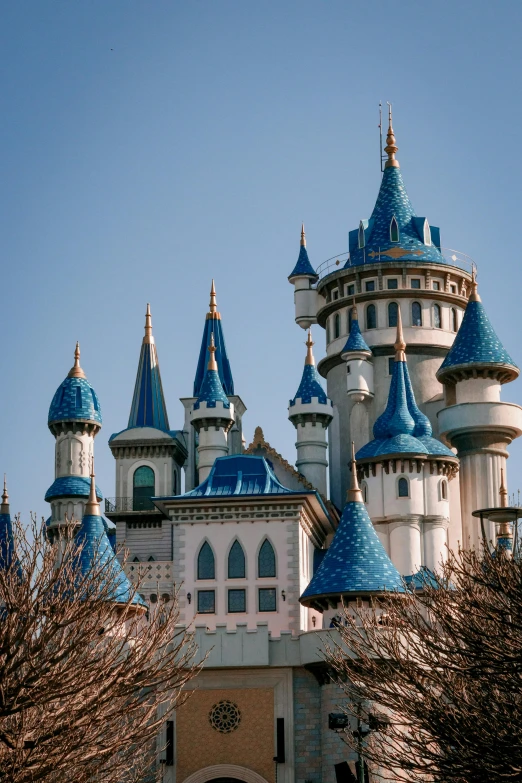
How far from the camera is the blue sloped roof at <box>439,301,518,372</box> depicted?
57031 mm

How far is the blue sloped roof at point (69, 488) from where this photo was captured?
61344 millimetres

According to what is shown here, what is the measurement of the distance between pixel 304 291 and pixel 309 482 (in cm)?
1140

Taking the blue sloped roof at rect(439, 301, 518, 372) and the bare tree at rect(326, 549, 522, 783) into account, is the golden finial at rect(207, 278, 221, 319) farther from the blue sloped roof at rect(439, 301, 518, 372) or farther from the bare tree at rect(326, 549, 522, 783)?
the bare tree at rect(326, 549, 522, 783)

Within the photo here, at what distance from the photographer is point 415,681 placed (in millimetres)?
32219

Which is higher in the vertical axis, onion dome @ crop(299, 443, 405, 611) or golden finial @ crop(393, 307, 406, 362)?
golden finial @ crop(393, 307, 406, 362)

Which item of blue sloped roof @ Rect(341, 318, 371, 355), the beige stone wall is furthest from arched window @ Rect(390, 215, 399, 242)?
the beige stone wall

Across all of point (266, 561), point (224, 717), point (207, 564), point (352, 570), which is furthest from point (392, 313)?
point (224, 717)

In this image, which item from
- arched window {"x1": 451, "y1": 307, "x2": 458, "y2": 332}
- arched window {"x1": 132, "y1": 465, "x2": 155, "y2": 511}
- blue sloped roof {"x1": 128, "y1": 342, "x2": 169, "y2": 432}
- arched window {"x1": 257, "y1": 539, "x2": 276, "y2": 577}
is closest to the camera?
arched window {"x1": 257, "y1": 539, "x2": 276, "y2": 577}

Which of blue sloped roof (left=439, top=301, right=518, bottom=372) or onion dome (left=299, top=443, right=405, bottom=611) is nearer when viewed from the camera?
onion dome (left=299, top=443, right=405, bottom=611)

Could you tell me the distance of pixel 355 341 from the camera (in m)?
60.9

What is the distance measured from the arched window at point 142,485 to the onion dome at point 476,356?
12.3 metres

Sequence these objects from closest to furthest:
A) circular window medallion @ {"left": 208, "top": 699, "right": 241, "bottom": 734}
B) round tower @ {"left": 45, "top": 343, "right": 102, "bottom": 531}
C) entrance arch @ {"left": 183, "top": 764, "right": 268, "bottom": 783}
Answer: entrance arch @ {"left": 183, "top": 764, "right": 268, "bottom": 783}, circular window medallion @ {"left": 208, "top": 699, "right": 241, "bottom": 734}, round tower @ {"left": 45, "top": 343, "right": 102, "bottom": 531}

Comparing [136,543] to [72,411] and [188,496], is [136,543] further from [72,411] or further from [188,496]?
[188,496]

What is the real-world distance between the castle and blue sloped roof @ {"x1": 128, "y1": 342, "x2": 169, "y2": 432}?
0.09 m
